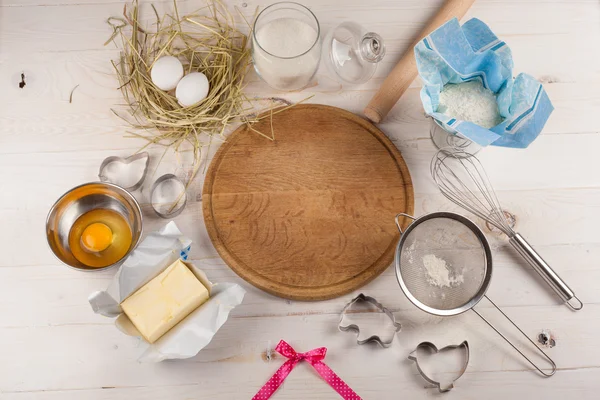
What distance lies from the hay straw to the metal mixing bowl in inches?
5.2

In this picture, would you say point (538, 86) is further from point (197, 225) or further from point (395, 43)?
point (197, 225)

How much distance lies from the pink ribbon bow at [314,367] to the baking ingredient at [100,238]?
1.11 feet

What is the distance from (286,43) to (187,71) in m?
0.21

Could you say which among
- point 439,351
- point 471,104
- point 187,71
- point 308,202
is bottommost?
point 439,351

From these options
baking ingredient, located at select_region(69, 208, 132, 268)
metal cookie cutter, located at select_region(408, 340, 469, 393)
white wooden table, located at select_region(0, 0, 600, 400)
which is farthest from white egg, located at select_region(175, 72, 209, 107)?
metal cookie cutter, located at select_region(408, 340, 469, 393)

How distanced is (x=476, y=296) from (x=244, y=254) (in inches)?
16.6

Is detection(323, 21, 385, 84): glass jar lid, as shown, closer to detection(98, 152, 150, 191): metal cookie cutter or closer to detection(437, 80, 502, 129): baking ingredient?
detection(437, 80, 502, 129): baking ingredient

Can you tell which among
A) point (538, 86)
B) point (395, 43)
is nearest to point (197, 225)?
point (395, 43)

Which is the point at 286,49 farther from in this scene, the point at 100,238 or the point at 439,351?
the point at 439,351

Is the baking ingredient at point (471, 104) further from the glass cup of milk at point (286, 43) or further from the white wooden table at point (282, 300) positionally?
the glass cup of milk at point (286, 43)

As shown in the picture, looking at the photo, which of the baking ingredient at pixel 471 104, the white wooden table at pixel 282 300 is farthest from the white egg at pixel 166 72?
the baking ingredient at pixel 471 104

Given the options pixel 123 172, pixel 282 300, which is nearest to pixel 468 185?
pixel 282 300

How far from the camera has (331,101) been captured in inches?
41.6

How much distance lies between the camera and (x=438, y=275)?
3.09ft
